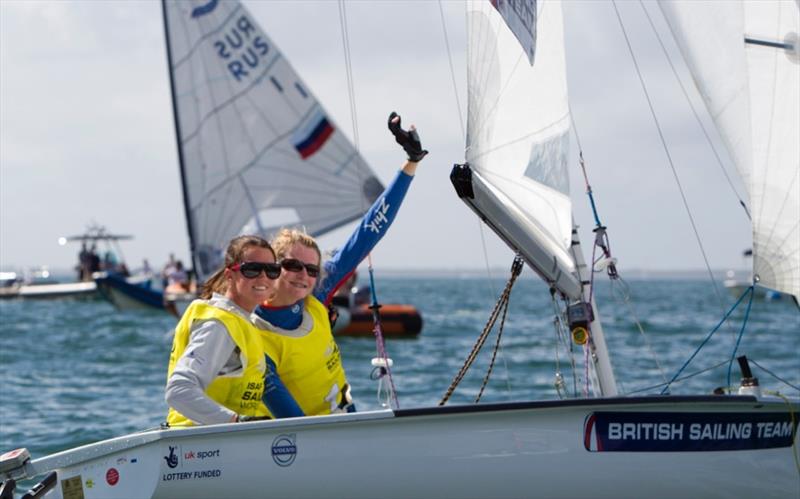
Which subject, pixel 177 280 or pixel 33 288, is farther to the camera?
pixel 33 288

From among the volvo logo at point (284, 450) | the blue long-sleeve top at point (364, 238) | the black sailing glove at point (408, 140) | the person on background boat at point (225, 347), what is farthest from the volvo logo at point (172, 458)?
the black sailing glove at point (408, 140)

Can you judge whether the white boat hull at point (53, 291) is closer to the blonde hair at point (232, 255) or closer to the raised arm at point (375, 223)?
the raised arm at point (375, 223)

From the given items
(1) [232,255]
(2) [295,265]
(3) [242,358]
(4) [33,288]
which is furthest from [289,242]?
(4) [33,288]

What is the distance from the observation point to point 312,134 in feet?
57.3

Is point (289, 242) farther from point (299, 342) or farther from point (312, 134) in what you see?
point (312, 134)

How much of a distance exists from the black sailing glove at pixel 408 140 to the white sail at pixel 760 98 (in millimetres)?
1118

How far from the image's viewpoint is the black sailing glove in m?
4.53

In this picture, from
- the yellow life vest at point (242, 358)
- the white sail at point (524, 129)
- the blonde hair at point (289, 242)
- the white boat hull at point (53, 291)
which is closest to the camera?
the yellow life vest at point (242, 358)

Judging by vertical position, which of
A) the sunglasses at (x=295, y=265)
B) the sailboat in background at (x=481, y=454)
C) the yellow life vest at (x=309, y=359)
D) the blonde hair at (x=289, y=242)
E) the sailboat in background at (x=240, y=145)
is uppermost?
the sailboat in background at (x=240, y=145)

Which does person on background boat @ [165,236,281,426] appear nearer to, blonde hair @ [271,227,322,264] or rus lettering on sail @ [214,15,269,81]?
blonde hair @ [271,227,322,264]

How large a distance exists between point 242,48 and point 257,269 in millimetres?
13922

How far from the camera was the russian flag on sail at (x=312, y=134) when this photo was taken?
1734 cm

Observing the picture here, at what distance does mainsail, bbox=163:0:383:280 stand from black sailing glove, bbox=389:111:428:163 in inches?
461

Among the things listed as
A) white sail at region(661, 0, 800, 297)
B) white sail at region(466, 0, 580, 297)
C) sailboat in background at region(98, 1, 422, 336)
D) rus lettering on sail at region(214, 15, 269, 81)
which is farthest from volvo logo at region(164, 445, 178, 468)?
rus lettering on sail at region(214, 15, 269, 81)
